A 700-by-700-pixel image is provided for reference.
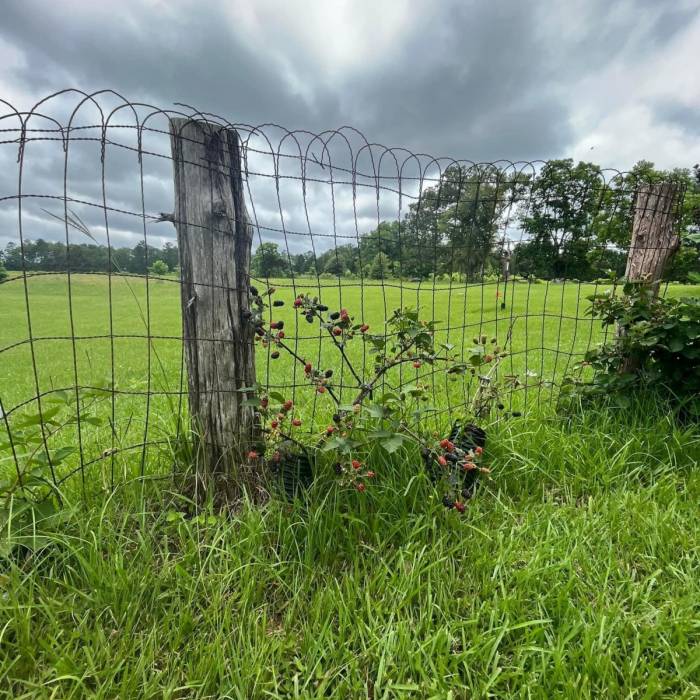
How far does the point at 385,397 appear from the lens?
185 cm

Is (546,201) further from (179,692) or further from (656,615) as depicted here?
(179,692)

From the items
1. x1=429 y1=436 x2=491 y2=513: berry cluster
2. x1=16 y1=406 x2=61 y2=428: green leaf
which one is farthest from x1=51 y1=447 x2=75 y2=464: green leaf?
x1=429 y1=436 x2=491 y2=513: berry cluster

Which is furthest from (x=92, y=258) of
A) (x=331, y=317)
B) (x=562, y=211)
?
(x=562, y=211)

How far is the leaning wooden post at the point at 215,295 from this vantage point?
5.69 feet

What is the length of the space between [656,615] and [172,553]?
5.87ft

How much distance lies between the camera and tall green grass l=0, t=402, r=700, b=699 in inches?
48.1

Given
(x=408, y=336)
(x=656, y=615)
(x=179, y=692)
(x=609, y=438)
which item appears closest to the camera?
(x=179, y=692)

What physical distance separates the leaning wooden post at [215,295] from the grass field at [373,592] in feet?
0.96

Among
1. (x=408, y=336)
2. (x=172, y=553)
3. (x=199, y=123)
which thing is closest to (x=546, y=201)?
(x=408, y=336)

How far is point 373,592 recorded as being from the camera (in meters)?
1.51

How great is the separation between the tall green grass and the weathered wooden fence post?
150 cm

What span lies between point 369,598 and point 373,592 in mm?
73

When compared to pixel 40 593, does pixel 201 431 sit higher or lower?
higher

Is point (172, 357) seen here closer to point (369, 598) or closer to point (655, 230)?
point (369, 598)
